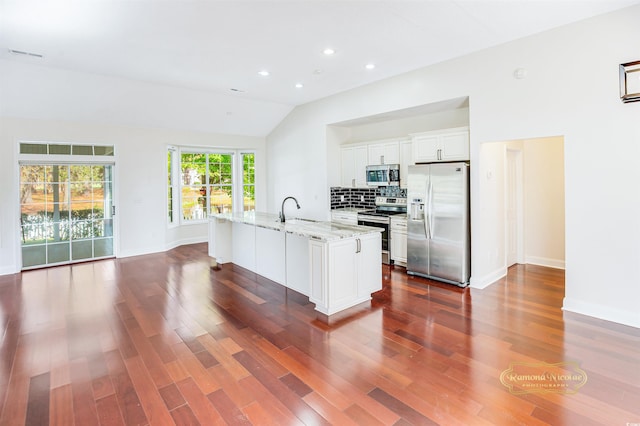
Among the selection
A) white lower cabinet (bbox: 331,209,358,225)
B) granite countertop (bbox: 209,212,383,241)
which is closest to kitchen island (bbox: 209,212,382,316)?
granite countertop (bbox: 209,212,383,241)

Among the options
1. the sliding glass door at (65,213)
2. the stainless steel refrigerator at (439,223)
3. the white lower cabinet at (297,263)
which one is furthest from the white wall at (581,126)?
the sliding glass door at (65,213)

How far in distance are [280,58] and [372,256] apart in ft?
9.53

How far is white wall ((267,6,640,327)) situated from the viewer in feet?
11.3

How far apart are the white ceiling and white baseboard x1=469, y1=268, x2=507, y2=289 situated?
9.95 feet

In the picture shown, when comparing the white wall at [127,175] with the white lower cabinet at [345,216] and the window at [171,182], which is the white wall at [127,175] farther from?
the white lower cabinet at [345,216]

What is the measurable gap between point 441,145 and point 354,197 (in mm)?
2611

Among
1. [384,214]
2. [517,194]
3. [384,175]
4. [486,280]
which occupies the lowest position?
[486,280]

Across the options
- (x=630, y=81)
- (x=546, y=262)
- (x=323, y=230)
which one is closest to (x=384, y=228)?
(x=323, y=230)

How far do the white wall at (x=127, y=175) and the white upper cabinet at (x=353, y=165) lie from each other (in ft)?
10.7

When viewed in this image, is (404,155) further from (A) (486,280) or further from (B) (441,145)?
(A) (486,280)

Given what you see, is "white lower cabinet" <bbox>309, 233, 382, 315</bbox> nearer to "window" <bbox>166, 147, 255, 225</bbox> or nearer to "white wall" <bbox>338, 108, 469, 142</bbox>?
"white wall" <bbox>338, 108, 469, 142</bbox>

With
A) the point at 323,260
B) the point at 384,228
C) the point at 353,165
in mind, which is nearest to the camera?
the point at 323,260

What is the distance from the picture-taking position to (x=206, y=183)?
8.55 m

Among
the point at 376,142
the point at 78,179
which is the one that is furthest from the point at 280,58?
the point at 78,179
